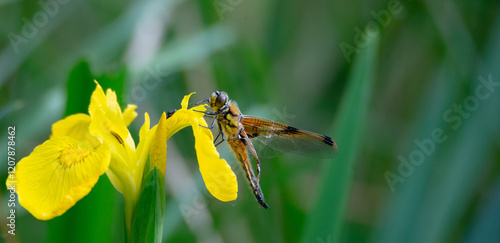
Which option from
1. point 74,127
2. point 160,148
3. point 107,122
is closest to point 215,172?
point 160,148

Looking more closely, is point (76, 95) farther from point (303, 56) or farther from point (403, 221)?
point (303, 56)

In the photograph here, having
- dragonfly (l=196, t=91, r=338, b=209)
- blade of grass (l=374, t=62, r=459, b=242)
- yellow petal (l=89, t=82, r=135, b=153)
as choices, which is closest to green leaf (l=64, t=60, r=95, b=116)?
yellow petal (l=89, t=82, r=135, b=153)

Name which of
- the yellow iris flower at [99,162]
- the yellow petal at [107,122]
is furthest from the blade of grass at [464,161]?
the yellow petal at [107,122]

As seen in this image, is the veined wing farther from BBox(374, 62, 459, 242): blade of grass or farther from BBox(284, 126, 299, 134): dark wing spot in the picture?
BBox(374, 62, 459, 242): blade of grass

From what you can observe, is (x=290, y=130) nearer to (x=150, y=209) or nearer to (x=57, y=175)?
(x=150, y=209)

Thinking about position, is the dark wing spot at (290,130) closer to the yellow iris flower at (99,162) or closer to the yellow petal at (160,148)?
the yellow iris flower at (99,162)
